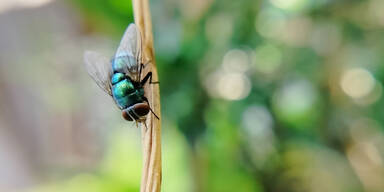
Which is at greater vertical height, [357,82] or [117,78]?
[117,78]

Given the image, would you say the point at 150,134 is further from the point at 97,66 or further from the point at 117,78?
the point at 97,66

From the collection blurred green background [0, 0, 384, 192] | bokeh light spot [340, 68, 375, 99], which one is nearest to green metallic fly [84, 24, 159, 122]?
blurred green background [0, 0, 384, 192]

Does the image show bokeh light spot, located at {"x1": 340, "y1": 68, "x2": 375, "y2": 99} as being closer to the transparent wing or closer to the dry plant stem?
the transparent wing

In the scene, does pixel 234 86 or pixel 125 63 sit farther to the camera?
pixel 234 86

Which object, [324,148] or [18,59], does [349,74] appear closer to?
[324,148]

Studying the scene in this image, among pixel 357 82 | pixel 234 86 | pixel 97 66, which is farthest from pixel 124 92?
pixel 357 82

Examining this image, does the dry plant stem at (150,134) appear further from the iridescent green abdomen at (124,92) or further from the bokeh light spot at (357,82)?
the bokeh light spot at (357,82)

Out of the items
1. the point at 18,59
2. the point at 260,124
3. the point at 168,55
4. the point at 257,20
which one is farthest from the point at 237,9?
the point at 18,59
